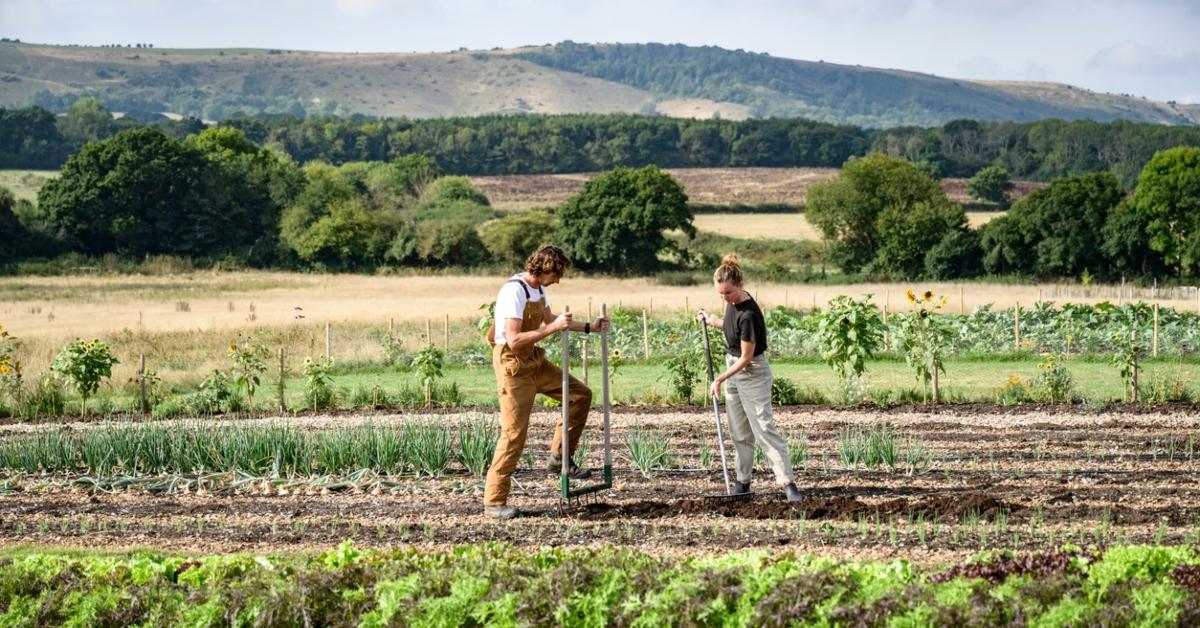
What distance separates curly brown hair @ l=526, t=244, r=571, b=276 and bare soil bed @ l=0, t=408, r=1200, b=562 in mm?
1858

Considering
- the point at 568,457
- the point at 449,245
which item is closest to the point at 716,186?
the point at 449,245

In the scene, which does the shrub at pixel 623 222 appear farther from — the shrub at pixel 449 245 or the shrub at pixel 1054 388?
the shrub at pixel 1054 388

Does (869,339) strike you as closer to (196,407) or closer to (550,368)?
(550,368)

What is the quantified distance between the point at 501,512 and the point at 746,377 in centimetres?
211

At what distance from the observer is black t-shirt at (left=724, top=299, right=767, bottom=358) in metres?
10.2

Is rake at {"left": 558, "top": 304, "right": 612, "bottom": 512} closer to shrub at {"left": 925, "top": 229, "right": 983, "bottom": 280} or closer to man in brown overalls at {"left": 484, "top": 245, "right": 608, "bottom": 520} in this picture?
man in brown overalls at {"left": 484, "top": 245, "right": 608, "bottom": 520}

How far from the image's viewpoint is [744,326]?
1023cm

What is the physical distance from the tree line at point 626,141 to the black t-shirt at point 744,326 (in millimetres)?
102166

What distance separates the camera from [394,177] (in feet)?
321

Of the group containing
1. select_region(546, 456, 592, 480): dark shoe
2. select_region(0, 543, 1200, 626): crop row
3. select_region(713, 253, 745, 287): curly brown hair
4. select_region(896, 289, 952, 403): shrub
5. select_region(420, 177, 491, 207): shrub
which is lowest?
select_region(546, 456, 592, 480): dark shoe

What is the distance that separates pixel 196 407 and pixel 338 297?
29983mm

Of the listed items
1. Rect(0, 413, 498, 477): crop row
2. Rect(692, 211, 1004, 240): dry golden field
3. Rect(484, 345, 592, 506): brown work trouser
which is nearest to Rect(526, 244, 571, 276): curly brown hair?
Rect(484, 345, 592, 506): brown work trouser

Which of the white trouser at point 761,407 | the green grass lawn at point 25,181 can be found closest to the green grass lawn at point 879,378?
the white trouser at point 761,407

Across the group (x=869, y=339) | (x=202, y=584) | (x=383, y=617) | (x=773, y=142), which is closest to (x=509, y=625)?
(x=383, y=617)
